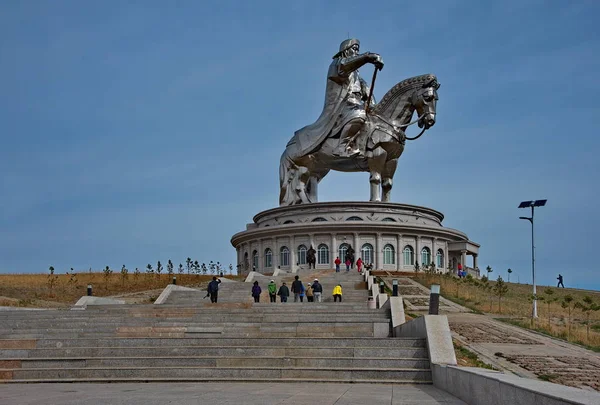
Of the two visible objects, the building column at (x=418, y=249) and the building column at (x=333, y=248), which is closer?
the building column at (x=333, y=248)

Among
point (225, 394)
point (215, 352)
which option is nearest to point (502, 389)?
point (225, 394)

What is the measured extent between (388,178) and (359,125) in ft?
15.7

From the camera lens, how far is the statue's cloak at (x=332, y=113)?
163ft

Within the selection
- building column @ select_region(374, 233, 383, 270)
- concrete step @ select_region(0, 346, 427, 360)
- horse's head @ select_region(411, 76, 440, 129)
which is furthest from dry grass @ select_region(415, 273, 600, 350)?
horse's head @ select_region(411, 76, 440, 129)

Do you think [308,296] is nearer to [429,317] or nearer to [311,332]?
[311,332]

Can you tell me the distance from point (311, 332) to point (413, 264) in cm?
3476

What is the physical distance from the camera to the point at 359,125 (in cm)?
4891

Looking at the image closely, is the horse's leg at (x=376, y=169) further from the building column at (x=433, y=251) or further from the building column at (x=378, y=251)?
the building column at (x=433, y=251)

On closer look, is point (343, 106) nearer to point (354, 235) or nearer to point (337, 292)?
point (354, 235)

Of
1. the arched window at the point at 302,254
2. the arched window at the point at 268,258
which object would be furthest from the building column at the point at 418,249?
the arched window at the point at 268,258

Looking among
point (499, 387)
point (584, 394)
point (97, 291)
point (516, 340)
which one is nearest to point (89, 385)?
point (499, 387)

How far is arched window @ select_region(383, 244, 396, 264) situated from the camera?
50562mm

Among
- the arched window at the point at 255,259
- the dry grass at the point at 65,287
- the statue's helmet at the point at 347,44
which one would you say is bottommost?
the dry grass at the point at 65,287

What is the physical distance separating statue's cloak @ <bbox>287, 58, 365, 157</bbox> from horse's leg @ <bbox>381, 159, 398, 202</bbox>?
425 centimetres
